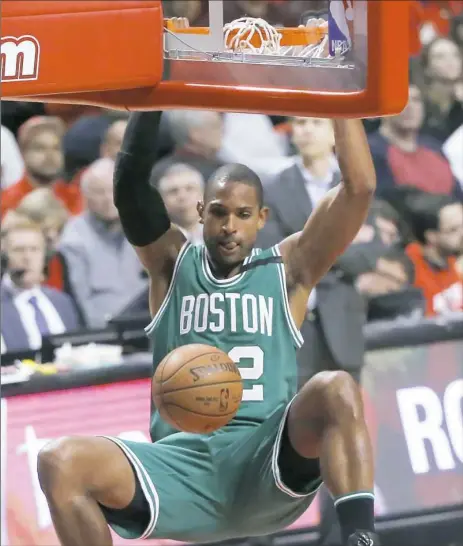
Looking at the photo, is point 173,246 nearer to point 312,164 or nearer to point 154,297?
point 154,297

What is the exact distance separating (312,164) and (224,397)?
240 cm

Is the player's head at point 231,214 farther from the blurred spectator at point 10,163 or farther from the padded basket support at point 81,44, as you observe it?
the blurred spectator at point 10,163

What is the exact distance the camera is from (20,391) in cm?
568

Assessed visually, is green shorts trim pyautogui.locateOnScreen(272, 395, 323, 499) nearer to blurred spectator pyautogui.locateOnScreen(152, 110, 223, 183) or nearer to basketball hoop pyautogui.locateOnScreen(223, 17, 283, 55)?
basketball hoop pyautogui.locateOnScreen(223, 17, 283, 55)

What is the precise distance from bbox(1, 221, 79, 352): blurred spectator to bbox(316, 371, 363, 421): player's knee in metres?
2.25

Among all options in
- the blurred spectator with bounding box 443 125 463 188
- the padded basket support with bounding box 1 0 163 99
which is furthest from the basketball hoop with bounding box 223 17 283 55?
the blurred spectator with bounding box 443 125 463 188

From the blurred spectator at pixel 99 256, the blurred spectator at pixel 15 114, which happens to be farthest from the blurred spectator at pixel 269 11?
the blurred spectator at pixel 15 114

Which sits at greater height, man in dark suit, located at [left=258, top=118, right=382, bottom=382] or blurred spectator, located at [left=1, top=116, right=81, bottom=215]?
blurred spectator, located at [left=1, top=116, right=81, bottom=215]

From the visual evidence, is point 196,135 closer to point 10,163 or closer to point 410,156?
point 10,163

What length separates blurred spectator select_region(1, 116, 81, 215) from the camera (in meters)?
6.33

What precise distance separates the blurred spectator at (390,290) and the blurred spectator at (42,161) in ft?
4.63

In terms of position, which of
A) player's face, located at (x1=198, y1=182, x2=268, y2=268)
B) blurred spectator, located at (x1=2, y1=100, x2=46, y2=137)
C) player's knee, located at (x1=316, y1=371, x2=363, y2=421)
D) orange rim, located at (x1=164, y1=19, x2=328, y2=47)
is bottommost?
player's knee, located at (x1=316, y1=371, x2=363, y2=421)

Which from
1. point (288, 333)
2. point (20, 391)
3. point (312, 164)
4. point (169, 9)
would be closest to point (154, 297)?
point (288, 333)

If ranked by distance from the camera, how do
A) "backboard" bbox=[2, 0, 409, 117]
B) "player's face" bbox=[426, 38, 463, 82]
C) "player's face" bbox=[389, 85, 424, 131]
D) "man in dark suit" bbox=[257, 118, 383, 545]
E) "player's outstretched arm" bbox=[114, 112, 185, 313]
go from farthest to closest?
"player's face" bbox=[426, 38, 463, 82]
"player's face" bbox=[389, 85, 424, 131]
"man in dark suit" bbox=[257, 118, 383, 545]
"player's outstretched arm" bbox=[114, 112, 185, 313]
"backboard" bbox=[2, 0, 409, 117]
